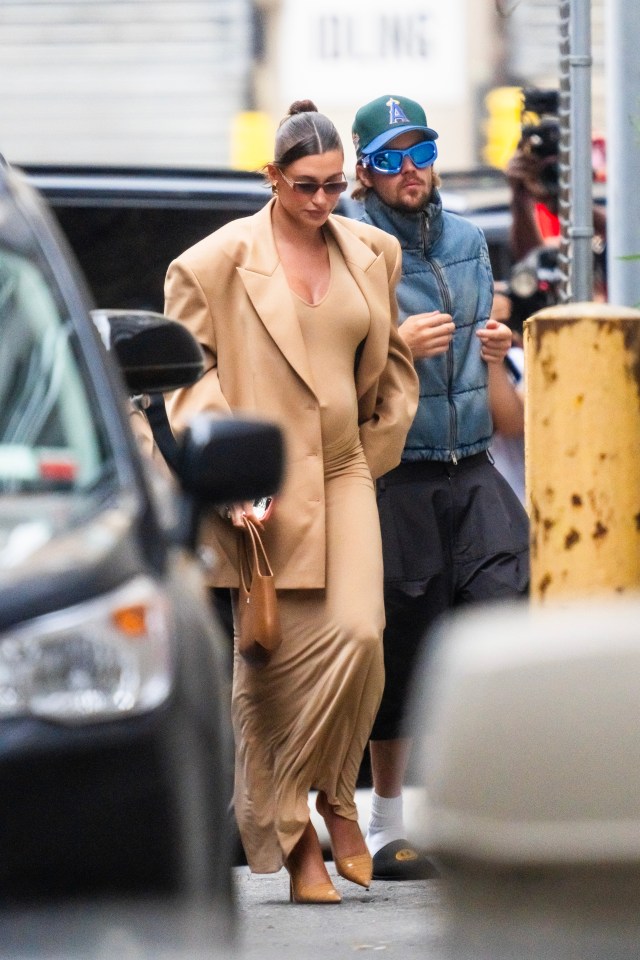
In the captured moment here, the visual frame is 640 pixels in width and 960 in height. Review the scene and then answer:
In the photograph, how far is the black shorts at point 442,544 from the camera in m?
6.04

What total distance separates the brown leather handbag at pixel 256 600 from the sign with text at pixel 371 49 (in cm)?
1633

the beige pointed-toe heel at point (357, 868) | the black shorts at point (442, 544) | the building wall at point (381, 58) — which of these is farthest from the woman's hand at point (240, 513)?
the building wall at point (381, 58)

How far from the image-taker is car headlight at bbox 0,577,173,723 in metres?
2.65

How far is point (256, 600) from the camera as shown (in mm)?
5492

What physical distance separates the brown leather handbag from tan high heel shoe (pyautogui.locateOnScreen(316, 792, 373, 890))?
0.45 meters

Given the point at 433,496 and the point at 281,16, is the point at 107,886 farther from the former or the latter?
the point at 281,16

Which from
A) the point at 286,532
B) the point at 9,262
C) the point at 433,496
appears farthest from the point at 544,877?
the point at 433,496

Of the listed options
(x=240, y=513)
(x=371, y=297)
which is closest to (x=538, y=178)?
(x=371, y=297)

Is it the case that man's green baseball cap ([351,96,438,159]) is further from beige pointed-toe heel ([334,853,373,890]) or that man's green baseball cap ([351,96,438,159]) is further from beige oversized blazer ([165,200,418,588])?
beige pointed-toe heel ([334,853,373,890])

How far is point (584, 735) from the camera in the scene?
165cm

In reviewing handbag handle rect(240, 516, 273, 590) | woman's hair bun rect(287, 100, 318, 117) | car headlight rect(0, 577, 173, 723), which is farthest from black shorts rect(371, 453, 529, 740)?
car headlight rect(0, 577, 173, 723)

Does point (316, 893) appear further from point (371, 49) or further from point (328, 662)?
point (371, 49)

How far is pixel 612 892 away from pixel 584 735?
0.13 meters

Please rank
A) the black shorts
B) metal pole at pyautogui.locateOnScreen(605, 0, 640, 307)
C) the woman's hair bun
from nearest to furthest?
1. the woman's hair bun
2. the black shorts
3. metal pole at pyautogui.locateOnScreen(605, 0, 640, 307)
